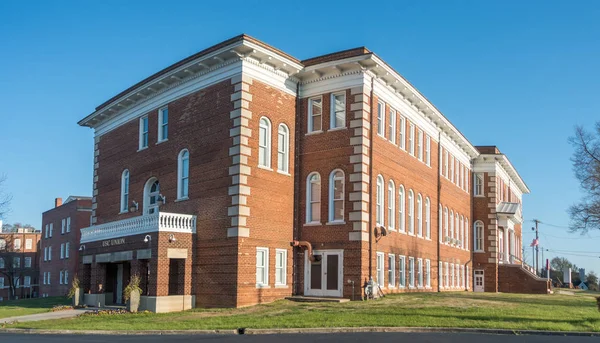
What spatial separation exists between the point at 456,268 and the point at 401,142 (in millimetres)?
15835

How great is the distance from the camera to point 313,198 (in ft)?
102

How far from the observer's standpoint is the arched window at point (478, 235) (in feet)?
174

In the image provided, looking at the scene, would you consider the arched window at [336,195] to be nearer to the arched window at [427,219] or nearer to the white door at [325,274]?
the white door at [325,274]

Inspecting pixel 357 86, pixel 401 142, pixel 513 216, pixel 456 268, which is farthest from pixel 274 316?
pixel 513 216

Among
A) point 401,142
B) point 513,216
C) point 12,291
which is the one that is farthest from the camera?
point 12,291

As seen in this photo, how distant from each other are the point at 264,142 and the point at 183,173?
190 inches

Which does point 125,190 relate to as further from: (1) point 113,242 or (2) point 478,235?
(2) point 478,235

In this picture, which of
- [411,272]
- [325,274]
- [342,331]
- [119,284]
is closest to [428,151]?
[411,272]

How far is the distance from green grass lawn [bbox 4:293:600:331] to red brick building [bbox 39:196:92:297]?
3880cm

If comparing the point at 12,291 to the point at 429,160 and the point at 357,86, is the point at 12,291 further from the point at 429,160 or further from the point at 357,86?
the point at 357,86

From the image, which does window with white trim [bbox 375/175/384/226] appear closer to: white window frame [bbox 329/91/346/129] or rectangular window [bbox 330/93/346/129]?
rectangular window [bbox 330/93/346/129]

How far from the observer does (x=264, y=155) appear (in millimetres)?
29688

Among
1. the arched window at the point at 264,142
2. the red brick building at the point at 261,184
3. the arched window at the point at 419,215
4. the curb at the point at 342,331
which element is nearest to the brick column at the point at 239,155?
the red brick building at the point at 261,184

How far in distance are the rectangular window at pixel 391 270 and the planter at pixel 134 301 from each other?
12.2 meters
